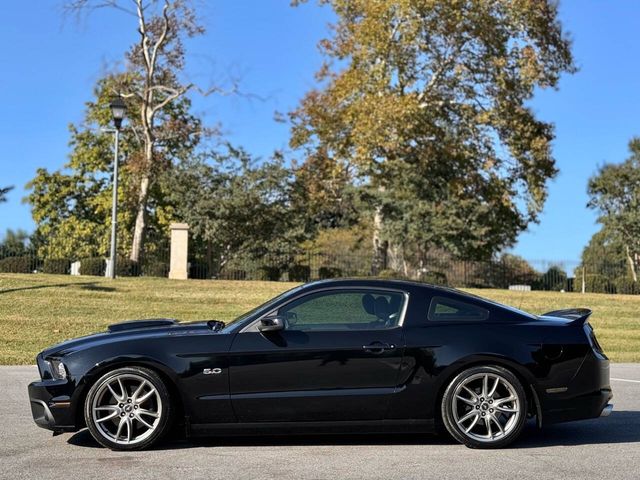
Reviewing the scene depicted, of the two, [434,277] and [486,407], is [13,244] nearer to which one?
[434,277]

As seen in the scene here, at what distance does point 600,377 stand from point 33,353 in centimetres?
1055

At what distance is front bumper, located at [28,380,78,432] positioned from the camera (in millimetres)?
6555

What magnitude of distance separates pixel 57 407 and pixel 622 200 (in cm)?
5044

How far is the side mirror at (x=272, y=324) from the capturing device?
6570 mm

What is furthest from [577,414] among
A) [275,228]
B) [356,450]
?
[275,228]

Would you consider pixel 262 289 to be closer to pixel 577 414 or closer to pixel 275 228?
pixel 275 228

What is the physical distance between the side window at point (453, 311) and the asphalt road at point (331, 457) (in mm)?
1066

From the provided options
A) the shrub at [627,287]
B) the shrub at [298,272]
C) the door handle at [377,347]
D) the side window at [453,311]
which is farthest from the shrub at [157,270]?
the door handle at [377,347]

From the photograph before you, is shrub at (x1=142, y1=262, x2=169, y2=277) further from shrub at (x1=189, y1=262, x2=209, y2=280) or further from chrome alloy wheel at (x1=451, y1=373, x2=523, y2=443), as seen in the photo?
chrome alloy wheel at (x1=451, y1=373, x2=523, y2=443)

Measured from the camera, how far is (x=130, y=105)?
1790 inches

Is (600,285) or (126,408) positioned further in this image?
(600,285)

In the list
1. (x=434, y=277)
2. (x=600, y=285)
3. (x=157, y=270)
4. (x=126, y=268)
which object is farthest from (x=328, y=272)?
(x=600, y=285)

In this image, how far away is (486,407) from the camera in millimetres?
6727

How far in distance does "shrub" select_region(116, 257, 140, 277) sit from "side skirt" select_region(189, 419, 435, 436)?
2467 centimetres
